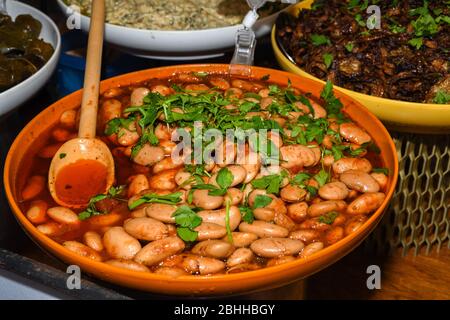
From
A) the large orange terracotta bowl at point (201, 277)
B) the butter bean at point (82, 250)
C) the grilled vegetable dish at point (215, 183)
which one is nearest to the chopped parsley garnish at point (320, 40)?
the grilled vegetable dish at point (215, 183)

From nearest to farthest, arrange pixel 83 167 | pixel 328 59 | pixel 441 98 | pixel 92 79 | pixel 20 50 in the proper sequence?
1. pixel 83 167
2. pixel 92 79
3. pixel 441 98
4. pixel 328 59
5. pixel 20 50

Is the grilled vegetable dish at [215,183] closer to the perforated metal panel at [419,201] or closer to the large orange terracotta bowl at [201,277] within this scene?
the large orange terracotta bowl at [201,277]

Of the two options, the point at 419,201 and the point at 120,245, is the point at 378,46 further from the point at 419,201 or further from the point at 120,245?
the point at 120,245

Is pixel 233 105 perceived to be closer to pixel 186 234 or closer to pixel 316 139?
pixel 316 139

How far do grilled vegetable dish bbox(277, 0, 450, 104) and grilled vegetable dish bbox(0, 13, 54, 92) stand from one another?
0.66 metres

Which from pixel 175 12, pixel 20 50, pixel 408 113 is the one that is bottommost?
pixel 408 113

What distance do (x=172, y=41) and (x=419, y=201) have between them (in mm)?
877

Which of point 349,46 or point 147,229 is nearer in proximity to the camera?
point 147,229

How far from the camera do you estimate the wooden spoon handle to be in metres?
1.27

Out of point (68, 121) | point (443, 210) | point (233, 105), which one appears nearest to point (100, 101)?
point (68, 121)

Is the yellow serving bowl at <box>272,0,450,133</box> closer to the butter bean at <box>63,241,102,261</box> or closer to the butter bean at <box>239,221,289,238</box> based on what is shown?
the butter bean at <box>239,221,289,238</box>

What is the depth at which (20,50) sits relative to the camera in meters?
1.69

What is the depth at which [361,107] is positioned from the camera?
133 centimetres

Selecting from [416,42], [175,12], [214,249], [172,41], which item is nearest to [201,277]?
[214,249]
